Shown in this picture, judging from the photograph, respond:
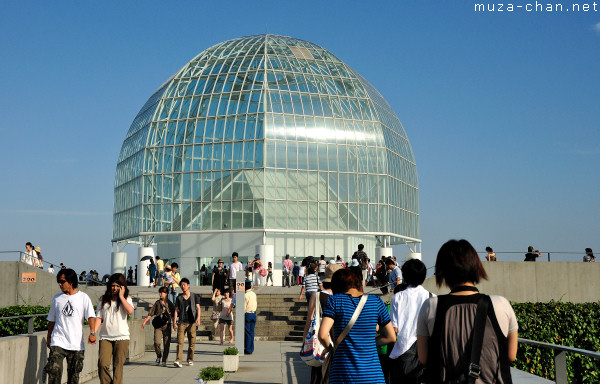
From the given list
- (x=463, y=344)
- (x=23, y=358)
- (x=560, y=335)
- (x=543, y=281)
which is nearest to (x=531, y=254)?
(x=543, y=281)

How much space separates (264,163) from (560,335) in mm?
32625

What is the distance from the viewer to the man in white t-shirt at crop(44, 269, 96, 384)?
9.40m

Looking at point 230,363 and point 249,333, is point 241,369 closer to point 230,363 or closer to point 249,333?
point 230,363

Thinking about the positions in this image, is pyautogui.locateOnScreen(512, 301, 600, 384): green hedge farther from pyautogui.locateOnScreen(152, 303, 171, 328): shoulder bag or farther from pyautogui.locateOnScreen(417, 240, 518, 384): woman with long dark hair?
pyautogui.locateOnScreen(417, 240, 518, 384): woman with long dark hair

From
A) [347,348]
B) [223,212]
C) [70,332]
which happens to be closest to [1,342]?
[70,332]

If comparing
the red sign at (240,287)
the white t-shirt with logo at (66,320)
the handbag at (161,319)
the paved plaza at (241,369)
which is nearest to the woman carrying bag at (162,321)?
the handbag at (161,319)

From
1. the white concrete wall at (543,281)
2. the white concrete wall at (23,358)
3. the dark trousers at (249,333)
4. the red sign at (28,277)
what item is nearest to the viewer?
the white concrete wall at (23,358)

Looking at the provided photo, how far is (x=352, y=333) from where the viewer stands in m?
6.11

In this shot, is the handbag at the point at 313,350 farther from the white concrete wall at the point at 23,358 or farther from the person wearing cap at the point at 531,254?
the person wearing cap at the point at 531,254

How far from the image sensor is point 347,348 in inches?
240

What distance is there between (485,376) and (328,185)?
44.4 meters

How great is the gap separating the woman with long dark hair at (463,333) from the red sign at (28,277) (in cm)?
3111

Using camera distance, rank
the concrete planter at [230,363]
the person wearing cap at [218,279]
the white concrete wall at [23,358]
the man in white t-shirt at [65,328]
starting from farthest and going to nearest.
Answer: the person wearing cap at [218,279]
the concrete planter at [230,363]
the white concrete wall at [23,358]
the man in white t-shirt at [65,328]

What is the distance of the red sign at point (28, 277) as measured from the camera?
3256 cm
